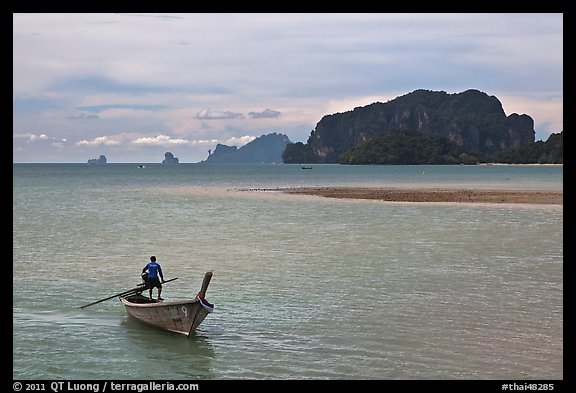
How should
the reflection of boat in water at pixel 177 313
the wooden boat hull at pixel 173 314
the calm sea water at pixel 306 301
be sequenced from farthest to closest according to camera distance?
the wooden boat hull at pixel 173 314 < the reflection of boat in water at pixel 177 313 < the calm sea water at pixel 306 301

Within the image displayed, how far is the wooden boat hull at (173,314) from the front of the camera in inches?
646

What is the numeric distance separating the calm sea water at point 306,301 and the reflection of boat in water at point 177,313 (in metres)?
0.32

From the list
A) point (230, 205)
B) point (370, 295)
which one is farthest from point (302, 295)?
point (230, 205)

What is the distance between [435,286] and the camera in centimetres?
2289

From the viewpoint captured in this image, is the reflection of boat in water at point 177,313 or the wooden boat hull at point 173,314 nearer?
the reflection of boat in water at point 177,313

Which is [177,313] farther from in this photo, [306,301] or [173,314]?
[306,301]

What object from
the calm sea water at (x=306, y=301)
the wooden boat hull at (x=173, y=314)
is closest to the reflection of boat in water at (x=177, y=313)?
the wooden boat hull at (x=173, y=314)

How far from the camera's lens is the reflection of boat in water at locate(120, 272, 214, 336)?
16.3 metres

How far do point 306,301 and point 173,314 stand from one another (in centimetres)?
528

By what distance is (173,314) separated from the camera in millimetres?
16734

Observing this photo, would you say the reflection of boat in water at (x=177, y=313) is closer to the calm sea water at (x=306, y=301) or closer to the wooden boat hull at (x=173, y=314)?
the wooden boat hull at (x=173, y=314)

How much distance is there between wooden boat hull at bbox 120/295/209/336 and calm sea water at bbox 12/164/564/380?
312 mm

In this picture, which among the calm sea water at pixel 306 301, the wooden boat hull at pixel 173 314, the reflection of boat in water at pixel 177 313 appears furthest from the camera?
the wooden boat hull at pixel 173 314

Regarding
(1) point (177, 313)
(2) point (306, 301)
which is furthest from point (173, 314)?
(2) point (306, 301)
